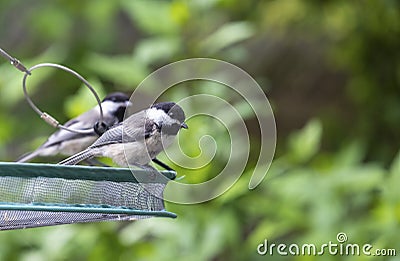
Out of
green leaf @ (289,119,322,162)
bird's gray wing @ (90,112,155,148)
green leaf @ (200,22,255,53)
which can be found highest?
green leaf @ (200,22,255,53)

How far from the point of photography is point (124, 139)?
226cm

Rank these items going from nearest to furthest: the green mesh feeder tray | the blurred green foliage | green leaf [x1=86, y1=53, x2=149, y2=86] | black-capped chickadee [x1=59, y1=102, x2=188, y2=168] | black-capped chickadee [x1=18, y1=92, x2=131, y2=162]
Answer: the green mesh feeder tray
black-capped chickadee [x1=59, y1=102, x2=188, y2=168]
black-capped chickadee [x1=18, y1=92, x2=131, y2=162]
the blurred green foliage
green leaf [x1=86, y1=53, x2=149, y2=86]

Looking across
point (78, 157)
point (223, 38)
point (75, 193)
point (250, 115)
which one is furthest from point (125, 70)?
point (75, 193)

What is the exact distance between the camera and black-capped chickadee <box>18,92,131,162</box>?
2.96 m

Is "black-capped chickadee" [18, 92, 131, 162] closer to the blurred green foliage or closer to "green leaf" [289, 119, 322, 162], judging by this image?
the blurred green foliage

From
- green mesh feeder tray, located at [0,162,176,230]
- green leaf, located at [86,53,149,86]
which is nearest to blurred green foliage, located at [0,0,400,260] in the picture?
green leaf, located at [86,53,149,86]

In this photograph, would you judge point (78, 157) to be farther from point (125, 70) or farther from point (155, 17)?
point (155, 17)

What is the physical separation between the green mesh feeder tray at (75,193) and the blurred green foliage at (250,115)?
112 cm

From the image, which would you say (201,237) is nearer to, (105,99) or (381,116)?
(105,99)

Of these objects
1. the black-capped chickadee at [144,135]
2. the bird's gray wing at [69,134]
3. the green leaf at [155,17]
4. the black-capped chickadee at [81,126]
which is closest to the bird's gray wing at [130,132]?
the black-capped chickadee at [144,135]

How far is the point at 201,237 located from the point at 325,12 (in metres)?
1.95

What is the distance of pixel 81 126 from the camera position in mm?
3037

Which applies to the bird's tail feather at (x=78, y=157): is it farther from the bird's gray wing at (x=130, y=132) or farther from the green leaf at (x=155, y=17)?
the green leaf at (x=155, y=17)

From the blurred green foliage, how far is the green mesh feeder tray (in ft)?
3.67
